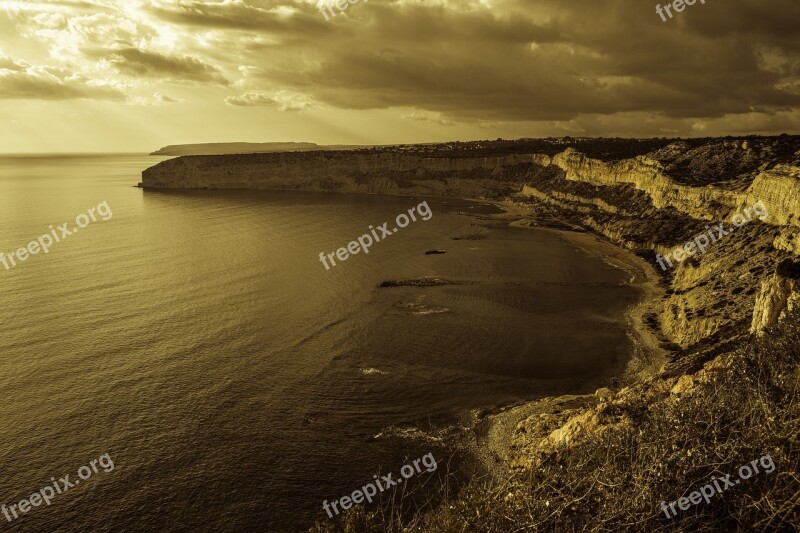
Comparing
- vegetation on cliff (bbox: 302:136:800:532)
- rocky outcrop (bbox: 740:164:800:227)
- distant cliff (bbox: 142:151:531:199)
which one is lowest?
vegetation on cliff (bbox: 302:136:800:532)

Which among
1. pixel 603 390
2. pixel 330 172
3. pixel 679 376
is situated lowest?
pixel 603 390

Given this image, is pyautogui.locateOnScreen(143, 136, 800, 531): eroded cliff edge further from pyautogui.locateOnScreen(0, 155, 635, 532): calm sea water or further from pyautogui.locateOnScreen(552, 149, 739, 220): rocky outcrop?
pyautogui.locateOnScreen(0, 155, 635, 532): calm sea water

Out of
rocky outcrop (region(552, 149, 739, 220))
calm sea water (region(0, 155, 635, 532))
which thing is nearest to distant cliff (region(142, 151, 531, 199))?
rocky outcrop (region(552, 149, 739, 220))

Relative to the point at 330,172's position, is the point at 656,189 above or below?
below

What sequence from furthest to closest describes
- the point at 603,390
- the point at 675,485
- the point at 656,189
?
the point at 656,189, the point at 603,390, the point at 675,485

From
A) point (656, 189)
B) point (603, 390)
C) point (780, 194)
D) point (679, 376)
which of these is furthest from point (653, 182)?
point (679, 376)

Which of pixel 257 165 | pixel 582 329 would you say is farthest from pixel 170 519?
pixel 257 165

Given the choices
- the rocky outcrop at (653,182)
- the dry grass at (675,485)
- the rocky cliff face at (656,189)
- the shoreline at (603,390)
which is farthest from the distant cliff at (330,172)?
the dry grass at (675,485)

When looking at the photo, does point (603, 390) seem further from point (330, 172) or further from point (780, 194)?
point (330, 172)
